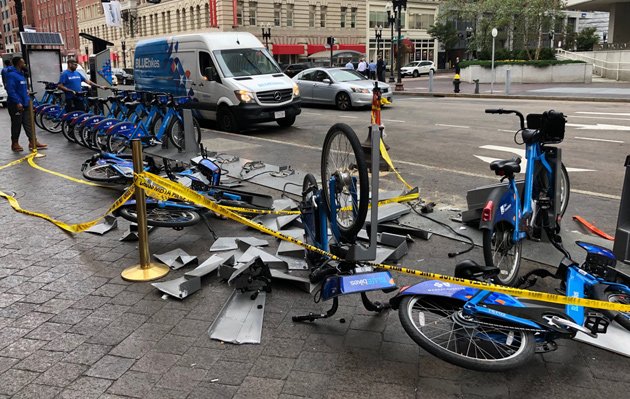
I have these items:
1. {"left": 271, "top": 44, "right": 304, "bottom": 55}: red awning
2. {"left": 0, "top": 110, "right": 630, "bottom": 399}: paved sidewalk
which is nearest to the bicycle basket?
{"left": 0, "top": 110, "right": 630, "bottom": 399}: paved sidewalk

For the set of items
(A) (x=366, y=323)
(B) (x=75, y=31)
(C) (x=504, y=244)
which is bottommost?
(A) (x=366, y=323)

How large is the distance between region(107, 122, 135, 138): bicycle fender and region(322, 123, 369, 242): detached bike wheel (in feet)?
24.2

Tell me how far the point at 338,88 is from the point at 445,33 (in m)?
51.3

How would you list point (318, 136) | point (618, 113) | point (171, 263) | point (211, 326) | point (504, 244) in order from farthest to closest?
1. point (618, 113)
2. point (318, 136)
3. point (171, 263)
4. point (504, 244)
5. point (211, 326)

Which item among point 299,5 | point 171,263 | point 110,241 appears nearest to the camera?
point 171,263

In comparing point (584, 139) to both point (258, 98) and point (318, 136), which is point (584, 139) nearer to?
point (318, 136)

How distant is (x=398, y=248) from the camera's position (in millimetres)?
5102

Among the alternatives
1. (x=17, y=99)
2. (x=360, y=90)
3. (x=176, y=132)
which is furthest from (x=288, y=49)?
(x=176, y=132)

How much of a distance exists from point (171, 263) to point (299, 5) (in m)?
60.9

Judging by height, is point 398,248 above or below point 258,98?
below

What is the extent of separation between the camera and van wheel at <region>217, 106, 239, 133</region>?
14402mm

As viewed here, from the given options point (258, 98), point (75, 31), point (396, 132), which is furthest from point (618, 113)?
point (75, 31)

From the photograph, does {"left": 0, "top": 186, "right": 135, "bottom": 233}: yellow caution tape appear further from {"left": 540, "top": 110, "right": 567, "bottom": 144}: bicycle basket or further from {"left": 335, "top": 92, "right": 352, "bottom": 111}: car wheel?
{"left": 335, "top": 92, "right": 352, "bottom": 111}: car wheel

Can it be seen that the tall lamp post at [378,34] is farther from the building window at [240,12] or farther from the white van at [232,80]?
the white van at [232,80]
